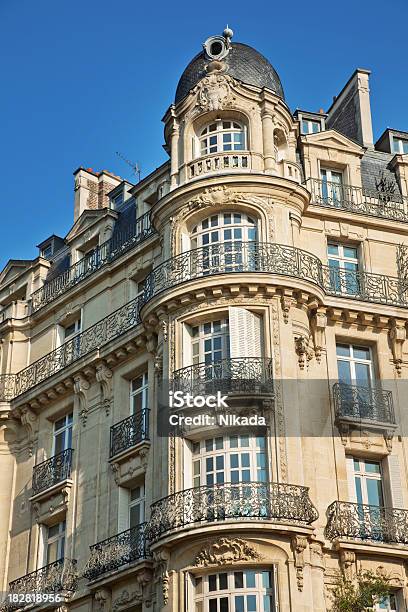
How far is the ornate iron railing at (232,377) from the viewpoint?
22.6m

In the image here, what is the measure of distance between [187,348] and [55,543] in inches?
235

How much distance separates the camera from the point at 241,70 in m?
26.8

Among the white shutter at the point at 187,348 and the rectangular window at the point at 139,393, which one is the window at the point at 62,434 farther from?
the white shutter at the point at 187,348

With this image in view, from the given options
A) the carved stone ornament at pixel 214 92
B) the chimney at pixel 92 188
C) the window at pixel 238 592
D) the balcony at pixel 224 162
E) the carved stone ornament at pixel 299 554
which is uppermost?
the chimney at pixel 92 188

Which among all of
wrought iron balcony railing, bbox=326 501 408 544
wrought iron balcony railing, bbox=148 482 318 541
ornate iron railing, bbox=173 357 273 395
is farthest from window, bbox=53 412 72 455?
wrought iron balcony railing, bbox=326 501 408 544

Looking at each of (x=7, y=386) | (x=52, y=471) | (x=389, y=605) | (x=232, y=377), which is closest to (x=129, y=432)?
(x=52, y=471)

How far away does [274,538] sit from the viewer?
2108 cm

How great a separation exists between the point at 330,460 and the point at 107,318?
6892 mm

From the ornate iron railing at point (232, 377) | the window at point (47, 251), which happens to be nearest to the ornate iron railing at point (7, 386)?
the window at point (47, 251)

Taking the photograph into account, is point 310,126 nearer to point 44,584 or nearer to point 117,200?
point 117,200

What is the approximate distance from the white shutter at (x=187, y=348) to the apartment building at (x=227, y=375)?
0.04 m

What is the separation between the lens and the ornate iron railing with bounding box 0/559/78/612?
24.9 meters

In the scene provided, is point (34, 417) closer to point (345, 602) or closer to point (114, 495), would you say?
point (114, 495)

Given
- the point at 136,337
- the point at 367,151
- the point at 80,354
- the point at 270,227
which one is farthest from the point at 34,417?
the point at 367,151
